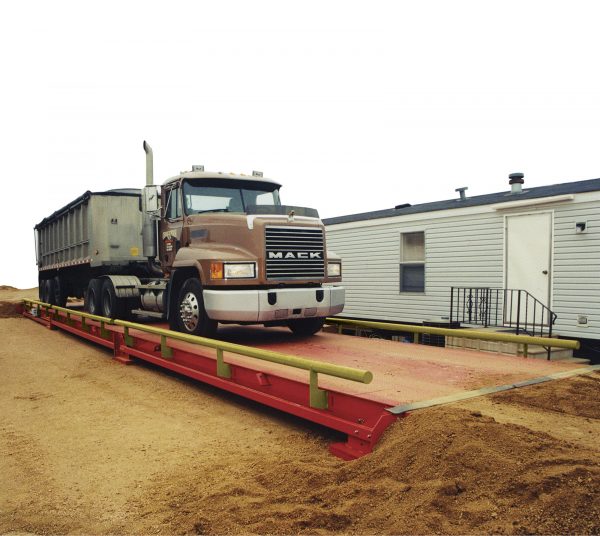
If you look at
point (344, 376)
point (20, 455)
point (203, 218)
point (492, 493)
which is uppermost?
point (203, 218)

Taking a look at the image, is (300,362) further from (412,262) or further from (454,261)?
(412,262)

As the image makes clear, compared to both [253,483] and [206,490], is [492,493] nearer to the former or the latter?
[253,483]

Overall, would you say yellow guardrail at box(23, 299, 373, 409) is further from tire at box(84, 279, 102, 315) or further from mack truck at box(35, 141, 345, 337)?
tire at box(84, 279, 102, 315)

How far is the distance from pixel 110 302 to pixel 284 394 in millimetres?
7032

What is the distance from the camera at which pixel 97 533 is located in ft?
11.2

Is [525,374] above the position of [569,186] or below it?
below

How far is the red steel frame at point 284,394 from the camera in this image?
13.8 feet

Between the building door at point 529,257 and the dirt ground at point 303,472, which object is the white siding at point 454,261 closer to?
the building door at point 529,257

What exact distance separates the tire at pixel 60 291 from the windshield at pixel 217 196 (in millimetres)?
9115

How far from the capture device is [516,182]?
40.5ft

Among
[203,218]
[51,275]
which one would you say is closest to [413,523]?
[203,218]

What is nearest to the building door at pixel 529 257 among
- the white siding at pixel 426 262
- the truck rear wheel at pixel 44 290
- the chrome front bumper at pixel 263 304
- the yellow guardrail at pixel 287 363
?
the white siding at pixel 426 262

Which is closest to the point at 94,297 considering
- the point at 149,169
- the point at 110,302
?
the point at 110,302

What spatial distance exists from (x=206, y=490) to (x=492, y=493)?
6.39 feet
